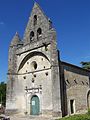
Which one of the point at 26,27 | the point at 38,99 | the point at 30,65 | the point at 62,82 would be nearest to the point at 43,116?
the point at 38,99

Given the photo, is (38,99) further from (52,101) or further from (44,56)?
(44,56)

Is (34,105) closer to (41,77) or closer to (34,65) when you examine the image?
(41,77)

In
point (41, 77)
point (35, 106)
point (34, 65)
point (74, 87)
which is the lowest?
point (35, 106)

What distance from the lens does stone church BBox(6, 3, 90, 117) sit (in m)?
22.8

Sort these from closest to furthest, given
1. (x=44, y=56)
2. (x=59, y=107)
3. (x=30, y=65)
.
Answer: (x=59, y=107) < (x=44, y=56) < (x=30, y=65)

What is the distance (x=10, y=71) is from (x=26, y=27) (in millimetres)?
6350

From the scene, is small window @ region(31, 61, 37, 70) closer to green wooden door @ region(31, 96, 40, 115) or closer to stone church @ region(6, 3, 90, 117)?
stone church @ region(6, 3, 90, 117)

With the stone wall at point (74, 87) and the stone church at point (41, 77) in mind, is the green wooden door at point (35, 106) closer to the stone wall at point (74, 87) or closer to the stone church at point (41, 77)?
the stone church at point (41, 77)

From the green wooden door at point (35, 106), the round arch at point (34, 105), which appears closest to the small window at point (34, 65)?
the round arch at point (34, 105)

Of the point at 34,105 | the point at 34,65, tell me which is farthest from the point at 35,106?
the point at 34,65

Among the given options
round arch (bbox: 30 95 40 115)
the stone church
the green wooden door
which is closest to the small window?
the stone church

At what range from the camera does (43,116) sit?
23219mm

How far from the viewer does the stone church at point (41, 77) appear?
74.8ft

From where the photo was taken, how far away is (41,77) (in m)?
24.6
